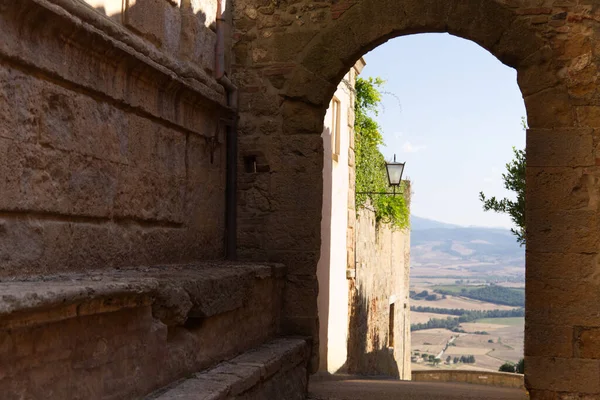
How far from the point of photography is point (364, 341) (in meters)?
12.3

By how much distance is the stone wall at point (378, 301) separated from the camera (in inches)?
461

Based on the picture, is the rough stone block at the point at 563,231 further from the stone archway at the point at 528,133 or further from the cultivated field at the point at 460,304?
the cultivated field at the point at 460,304

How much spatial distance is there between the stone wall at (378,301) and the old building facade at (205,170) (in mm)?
5191

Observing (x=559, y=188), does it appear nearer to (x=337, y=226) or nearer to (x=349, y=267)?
(x=337, y=226)

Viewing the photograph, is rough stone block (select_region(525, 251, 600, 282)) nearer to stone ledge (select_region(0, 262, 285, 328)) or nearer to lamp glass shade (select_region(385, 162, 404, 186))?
stone ledge (select_region(0, 262, 285, 328))

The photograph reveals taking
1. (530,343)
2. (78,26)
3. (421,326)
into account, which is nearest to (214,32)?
(78,26)

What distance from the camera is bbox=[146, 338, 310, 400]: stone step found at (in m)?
3.79

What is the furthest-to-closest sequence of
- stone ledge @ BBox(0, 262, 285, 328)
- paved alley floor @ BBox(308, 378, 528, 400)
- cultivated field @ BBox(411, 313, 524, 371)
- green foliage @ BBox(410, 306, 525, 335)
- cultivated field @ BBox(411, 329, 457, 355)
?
green foliage @ BBox(410, 306, 525, 335) < cultivated field @ BBox(411, 329, 457, 355) < cultivated field @ BBox(411, 313, 524, 371) < paved alley floor @ BBox(308, 378, 528, 400) < stone ledge @ BBox(0, 262, 285, 328)

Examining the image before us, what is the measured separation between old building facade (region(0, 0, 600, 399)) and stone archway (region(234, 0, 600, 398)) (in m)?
0.01

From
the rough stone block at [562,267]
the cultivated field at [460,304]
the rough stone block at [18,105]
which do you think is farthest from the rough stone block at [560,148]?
the cultivated field at [460,304]

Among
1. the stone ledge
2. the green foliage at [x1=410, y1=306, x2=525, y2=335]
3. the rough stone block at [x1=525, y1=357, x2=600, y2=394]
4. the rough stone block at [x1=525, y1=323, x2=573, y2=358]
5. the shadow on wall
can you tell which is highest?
the stone ledge

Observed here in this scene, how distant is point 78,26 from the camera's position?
3723 mm

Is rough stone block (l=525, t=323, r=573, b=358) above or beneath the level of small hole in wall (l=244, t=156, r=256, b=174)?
beneath

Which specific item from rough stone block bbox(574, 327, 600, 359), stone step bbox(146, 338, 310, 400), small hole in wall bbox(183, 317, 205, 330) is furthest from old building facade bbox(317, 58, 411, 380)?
small hole in wall bbox(183, 317, 205, 330)
